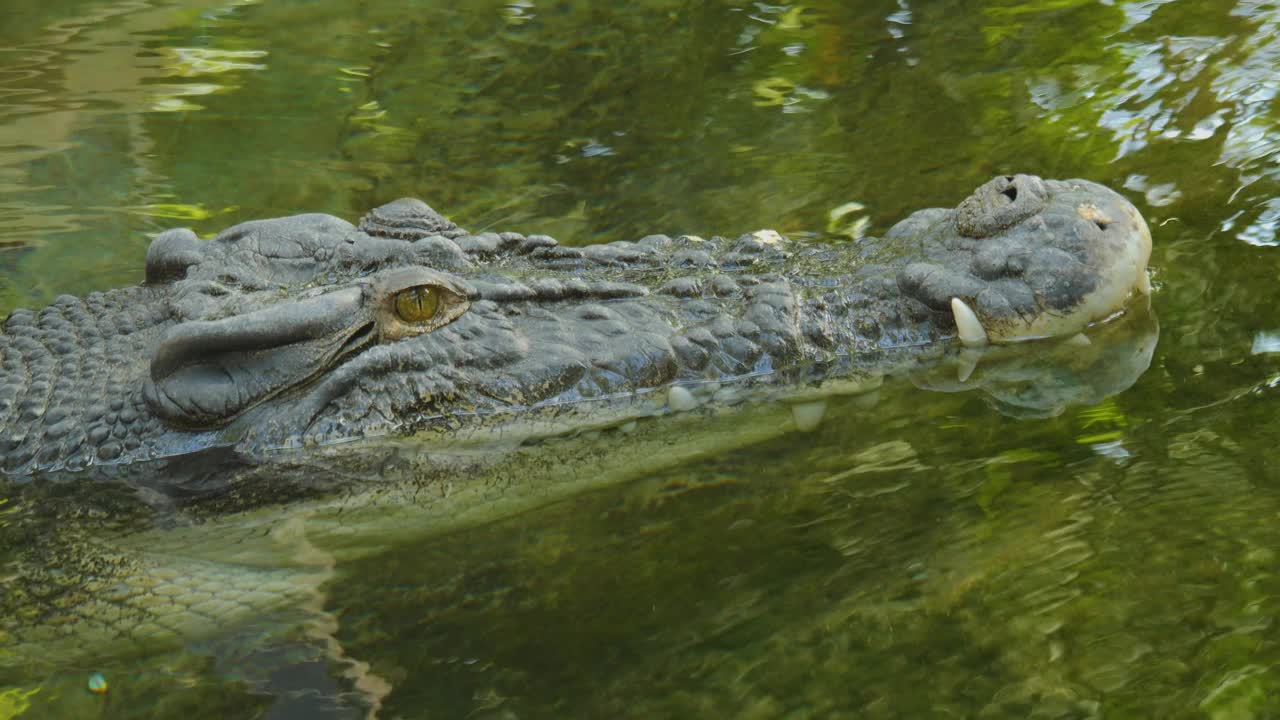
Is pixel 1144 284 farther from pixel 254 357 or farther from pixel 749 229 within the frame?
pixel 254 357

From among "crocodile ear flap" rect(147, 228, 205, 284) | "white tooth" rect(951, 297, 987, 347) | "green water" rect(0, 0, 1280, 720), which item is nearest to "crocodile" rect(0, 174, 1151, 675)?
"white tooth" rect(951, 297, 987, 347)

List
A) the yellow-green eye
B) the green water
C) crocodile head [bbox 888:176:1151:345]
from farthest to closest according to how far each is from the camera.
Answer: the yellow-green eye, crocodile head [bbox 888:176:1151:345], the green water

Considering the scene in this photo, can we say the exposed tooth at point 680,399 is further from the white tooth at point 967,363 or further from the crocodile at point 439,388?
the white tooth at point 967,363

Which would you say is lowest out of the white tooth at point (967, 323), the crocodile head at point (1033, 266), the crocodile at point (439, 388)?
the crocodile at point (439, 388)

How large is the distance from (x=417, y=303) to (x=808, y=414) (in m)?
1.15

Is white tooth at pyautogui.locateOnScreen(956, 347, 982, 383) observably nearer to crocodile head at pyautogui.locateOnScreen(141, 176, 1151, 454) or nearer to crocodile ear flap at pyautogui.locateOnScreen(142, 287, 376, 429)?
crocodile head at pyautogui.locateOnScreen(141, 176, 1151, 454)

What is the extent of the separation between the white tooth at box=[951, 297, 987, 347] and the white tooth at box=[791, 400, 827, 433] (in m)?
0.43

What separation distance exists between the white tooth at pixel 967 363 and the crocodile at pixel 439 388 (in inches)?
0.5

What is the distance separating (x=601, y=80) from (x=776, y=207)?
6.14 ft

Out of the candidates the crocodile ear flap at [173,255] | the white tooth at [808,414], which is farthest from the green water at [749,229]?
the crocodile ear flap at [173,255]

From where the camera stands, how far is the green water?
2.45 metres

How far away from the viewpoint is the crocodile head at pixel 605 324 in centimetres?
343

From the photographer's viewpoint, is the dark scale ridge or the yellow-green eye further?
the yellow-green eye

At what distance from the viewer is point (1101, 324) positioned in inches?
140
